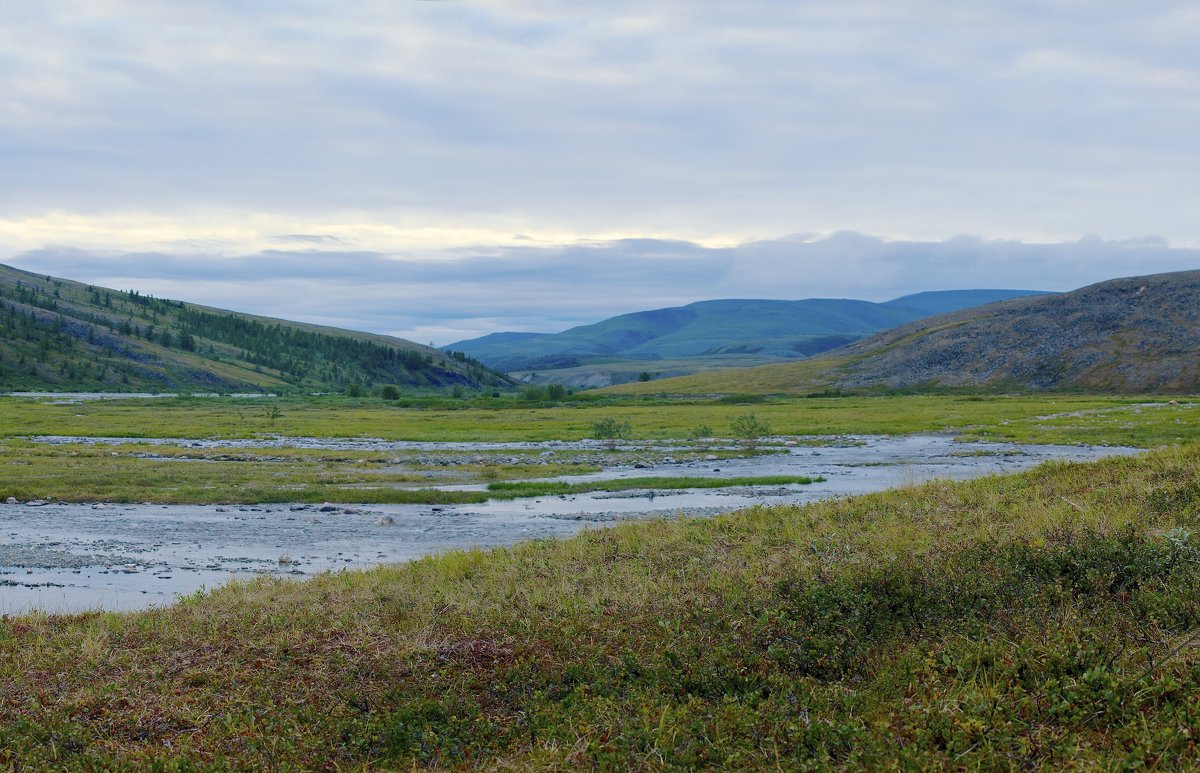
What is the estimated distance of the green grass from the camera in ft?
107

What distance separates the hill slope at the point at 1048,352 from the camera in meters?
120

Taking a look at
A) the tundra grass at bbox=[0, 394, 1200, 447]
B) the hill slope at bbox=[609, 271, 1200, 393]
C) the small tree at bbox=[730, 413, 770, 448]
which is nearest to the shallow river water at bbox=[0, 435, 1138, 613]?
the small tree at bbox=[730, 413, 770, 448]

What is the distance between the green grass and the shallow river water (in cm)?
97

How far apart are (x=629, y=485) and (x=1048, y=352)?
11912 cm

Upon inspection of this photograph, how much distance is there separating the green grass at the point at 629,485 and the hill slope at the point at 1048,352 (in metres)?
97.0

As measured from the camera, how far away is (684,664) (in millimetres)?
8219

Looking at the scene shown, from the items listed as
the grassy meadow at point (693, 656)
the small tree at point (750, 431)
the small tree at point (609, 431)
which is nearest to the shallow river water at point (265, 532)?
the grassy meadow at point (693, 656)

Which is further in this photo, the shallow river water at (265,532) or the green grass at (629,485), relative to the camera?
the green grass at (629,485)

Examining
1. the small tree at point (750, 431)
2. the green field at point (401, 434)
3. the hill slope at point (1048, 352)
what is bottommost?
the green field at point (401, 434)

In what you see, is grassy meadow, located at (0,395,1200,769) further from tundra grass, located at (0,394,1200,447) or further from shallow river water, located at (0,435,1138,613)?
tundra grass, located at (0,394,1200,447)

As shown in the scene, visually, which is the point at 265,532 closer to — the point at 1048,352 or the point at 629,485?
the point at 629,485

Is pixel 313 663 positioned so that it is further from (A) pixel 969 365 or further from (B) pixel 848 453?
(A) pixel 969 365

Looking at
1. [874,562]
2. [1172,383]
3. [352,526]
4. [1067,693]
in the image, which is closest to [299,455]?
[352,526]

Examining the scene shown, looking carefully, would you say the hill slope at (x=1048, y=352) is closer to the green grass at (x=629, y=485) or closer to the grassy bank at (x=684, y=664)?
the green grass at (x=629, y=485)
